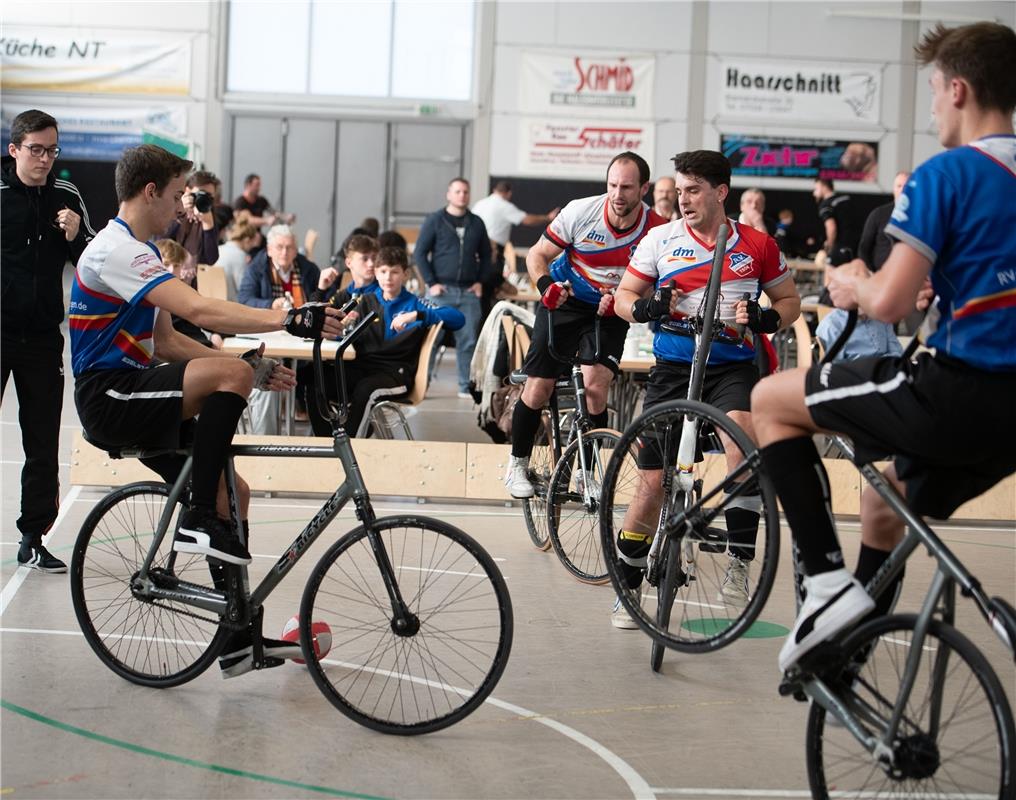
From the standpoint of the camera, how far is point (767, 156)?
19859mm

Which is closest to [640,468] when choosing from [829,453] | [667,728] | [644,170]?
[667,728]

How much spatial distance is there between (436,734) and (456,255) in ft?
27.5

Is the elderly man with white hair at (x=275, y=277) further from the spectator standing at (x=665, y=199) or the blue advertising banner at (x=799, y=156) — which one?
the blue advertising banner at (x=799, y=156)

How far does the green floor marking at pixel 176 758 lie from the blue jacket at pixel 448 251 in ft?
27.3

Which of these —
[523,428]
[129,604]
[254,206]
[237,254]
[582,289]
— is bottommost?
[129,604]

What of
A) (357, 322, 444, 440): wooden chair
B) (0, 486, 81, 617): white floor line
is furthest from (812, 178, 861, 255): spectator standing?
(0, 486, 81, 617): white floor line

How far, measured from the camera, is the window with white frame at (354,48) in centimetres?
1955

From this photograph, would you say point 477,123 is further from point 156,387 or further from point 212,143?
point 156,387

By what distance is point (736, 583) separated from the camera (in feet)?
15.0

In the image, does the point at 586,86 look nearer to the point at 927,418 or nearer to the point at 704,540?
the point at 704,540

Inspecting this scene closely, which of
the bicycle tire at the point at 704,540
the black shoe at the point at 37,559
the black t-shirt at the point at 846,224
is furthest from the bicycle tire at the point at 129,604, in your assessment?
the black t-shirt at the point at 846,224

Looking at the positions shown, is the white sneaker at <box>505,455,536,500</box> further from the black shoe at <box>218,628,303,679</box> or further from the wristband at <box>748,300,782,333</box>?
the black shoe at <box>218,628,303,679</box>

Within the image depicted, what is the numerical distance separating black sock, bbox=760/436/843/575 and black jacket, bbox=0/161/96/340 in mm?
3479

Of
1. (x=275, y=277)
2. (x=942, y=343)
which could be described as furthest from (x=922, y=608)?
(x=275, y=277)
